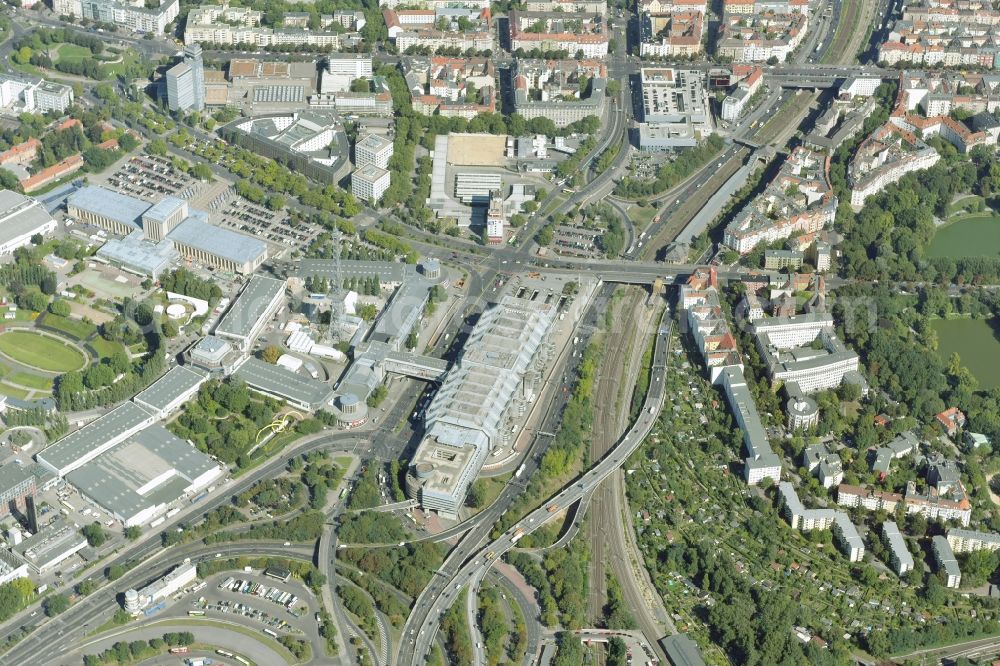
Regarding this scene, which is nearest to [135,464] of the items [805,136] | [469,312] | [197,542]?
[197,542]

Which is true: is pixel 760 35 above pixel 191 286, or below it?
above

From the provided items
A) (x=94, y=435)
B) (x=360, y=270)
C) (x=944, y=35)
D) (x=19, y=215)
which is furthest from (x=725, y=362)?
(x=944, y=35)

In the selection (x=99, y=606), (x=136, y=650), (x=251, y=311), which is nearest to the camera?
(x=136, y=650)

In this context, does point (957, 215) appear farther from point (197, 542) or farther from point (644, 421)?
point (197, 542)

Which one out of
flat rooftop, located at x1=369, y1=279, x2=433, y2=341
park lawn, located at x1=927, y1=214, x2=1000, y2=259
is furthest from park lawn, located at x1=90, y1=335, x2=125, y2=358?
park lawn, located at x1=927, y1=214, x2=1000, y2=259

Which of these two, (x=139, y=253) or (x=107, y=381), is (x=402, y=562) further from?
(x=139, y=253)
